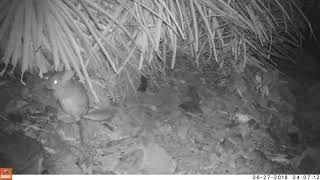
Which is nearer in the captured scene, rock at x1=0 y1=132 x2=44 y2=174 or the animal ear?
rock at x1=0 y1=132 x2=44 y2=174

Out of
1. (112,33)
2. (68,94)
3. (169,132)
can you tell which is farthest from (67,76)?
(169,132)

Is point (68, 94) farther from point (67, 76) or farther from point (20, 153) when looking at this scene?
point (20, 153)

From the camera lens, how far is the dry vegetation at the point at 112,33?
3.24ft

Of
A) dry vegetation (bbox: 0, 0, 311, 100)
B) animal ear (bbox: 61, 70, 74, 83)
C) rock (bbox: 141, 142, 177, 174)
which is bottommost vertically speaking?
rock (bbox: 141, 142, 177, 174)

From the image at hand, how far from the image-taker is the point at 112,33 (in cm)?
109

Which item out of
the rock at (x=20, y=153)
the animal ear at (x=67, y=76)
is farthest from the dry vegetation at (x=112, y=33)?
the rock at (x=20, y=153)

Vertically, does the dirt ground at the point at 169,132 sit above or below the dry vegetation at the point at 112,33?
below

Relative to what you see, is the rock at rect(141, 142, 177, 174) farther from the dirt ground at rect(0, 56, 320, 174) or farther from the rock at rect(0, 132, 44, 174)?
the rock at rect(0, 132, 44, 174)

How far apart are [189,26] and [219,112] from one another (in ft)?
1.16

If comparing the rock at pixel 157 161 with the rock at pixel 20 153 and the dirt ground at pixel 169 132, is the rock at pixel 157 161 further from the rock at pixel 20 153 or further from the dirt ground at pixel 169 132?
the rock at pixel 20 153

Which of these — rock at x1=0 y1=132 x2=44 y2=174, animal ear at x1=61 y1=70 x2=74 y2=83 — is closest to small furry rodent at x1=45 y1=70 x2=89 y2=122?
animal ear at x1=61 y1=70 x2=74 y2=83

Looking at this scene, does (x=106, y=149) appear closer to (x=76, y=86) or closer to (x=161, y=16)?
(x=76, y=86)

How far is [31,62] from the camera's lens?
1035 mm

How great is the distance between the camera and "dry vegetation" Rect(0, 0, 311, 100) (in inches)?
38.9
